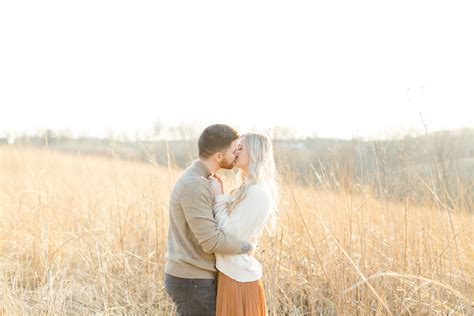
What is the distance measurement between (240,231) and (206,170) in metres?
0.37

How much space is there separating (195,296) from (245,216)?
509mm

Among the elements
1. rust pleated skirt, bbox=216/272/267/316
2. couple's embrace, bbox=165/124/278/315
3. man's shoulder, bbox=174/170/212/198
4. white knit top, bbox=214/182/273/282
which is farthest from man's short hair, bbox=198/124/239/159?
rust pleated skirt, bbox=216/272/267/316

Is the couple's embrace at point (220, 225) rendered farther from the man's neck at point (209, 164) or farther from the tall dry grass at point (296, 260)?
the tall dry grass at point (296, 260)

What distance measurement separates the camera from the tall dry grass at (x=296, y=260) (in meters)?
3.74

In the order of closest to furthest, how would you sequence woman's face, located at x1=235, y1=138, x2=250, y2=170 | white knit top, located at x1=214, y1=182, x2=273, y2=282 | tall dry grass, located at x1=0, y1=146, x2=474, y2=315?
white knit top, located at x1=214, y1=182, x2=273, y2=282, woman's face, located at x1=235, y1=138, x2=250, y2=170, tall dry grass, located at x1=0, y1=146, x2=474, y2=315

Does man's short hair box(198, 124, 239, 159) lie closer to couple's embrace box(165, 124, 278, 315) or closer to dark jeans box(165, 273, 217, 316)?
couple's embrace box(165, 124, 278, 315)

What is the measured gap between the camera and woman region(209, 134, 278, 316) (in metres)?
2.94

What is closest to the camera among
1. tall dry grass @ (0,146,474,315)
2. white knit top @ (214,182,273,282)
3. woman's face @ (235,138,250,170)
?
white knit top @ (214,182,273,282)

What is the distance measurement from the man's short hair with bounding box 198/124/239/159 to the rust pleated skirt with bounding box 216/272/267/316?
0.63m

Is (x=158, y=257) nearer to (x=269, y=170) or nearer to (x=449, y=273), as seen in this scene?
(x=269, y=170)

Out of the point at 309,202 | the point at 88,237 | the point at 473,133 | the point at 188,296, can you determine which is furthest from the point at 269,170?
the point at 473,133

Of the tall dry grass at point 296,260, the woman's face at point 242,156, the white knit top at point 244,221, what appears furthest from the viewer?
the tall dry grass at point 296,260

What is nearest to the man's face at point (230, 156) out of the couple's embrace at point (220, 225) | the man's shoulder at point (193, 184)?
the couple's embrace at point (220, 225)

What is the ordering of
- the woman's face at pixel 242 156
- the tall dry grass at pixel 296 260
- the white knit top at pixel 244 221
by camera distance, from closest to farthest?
the white knit top at pixel 244 221 → the woman's face at pixel 242 156 → the tall dry grass at pixel 296 260
